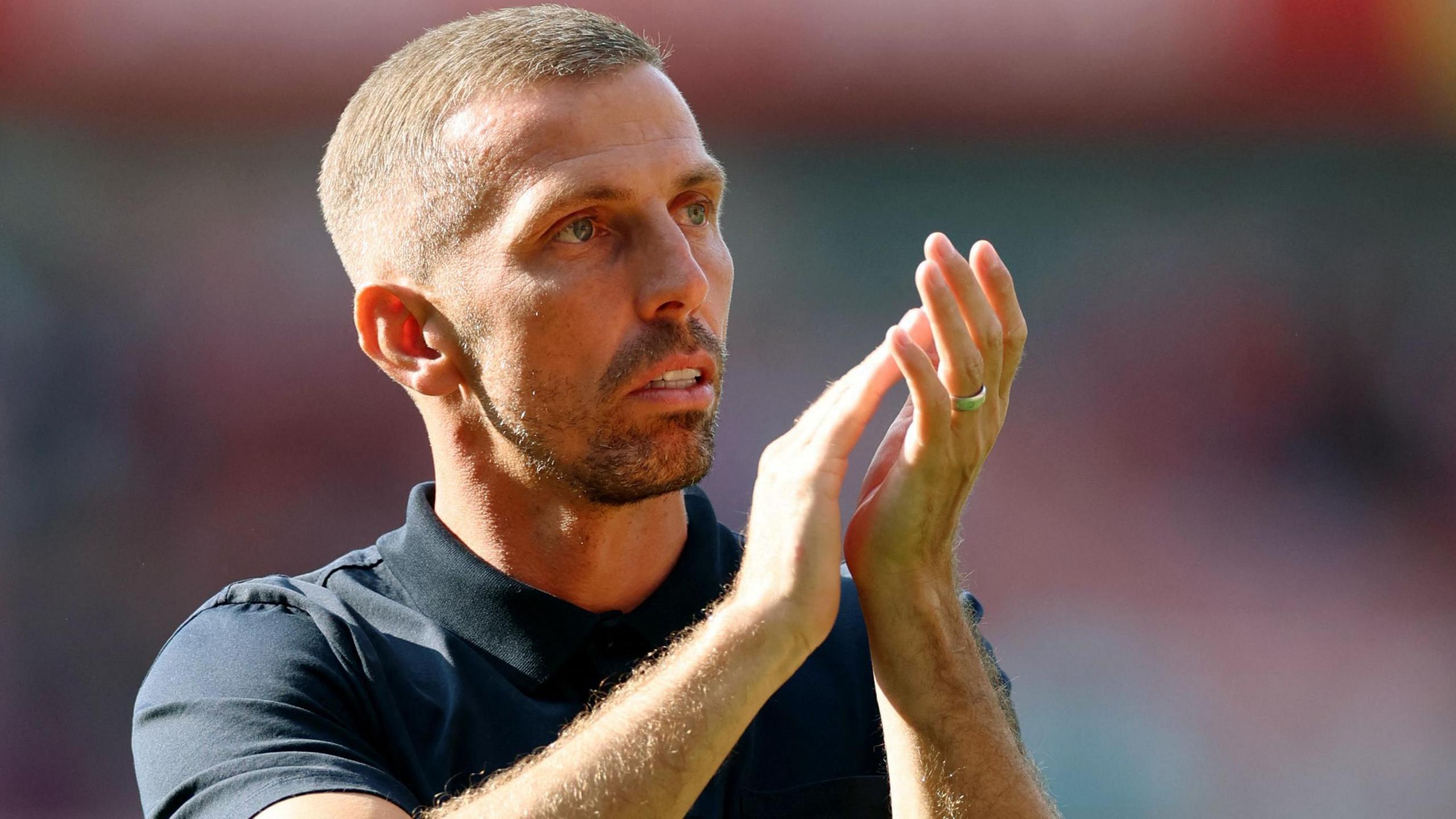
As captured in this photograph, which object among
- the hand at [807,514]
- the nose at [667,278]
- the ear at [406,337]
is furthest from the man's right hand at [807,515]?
the ear at [406,337]

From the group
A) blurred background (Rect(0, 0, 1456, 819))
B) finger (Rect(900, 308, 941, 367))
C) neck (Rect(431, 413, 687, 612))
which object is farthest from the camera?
blurred background (Rect(0, 0, 1456, 819))

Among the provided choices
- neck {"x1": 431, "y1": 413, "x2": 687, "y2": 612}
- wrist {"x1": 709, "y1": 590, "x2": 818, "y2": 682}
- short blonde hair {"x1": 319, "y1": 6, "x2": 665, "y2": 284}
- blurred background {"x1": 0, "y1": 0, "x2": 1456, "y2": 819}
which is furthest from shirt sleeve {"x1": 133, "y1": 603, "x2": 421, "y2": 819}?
blurred background {"x1": 0, "y1": 0, "x2": 1456, "y2": 819}

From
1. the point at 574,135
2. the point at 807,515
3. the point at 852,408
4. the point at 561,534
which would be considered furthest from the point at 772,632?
the point at 574,135

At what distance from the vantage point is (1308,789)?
4.55 metres

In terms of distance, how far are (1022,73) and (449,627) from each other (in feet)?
13.8

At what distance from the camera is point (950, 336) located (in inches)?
58.3

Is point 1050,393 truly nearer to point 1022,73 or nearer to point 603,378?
point 1022,73

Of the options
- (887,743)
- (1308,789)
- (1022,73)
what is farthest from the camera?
(1022,73)

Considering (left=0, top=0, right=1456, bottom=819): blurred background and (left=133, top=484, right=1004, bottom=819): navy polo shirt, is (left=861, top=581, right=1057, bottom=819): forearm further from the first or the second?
(left=0, top=0, right=1456, bottom=819): blurred background

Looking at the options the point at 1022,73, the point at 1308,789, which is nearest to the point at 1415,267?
the point at 1022,73

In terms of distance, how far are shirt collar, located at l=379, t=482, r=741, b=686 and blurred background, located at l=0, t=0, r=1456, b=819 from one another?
2.90m

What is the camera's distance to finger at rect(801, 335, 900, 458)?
4.91 ft

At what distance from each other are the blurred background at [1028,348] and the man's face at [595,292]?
9.88 feet

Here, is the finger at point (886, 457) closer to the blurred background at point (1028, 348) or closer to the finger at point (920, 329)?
the finger at point (920, 329)
